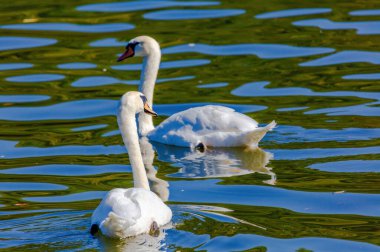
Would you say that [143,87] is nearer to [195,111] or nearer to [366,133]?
[195,111]

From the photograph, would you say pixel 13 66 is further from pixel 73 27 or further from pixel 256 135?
pixel 256 135

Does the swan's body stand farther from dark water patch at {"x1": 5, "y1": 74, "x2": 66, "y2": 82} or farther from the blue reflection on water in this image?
dark water patch at {"x1": 5, "y1": 74, "x2": 66, "y2": 82}

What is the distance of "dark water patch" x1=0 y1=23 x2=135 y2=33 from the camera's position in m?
19.4

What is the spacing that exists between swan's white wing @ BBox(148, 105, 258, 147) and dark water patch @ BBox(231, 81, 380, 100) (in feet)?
7.65

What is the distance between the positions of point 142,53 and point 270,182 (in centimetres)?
391

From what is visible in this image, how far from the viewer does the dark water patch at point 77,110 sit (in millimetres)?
14344

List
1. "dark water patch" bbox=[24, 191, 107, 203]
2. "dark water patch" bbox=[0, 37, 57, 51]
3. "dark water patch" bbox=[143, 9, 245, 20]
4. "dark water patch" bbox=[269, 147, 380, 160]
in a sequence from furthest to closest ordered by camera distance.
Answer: "dark water patch" bbox=[143, 9, 245, 20], "dark water patch" bbox=[0, 37, 57, 51], "dark water patch" bbox=[269, 147, 380, 160], "dark water patch" bbox=[24, 191, 107, 203]

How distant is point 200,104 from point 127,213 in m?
5.78

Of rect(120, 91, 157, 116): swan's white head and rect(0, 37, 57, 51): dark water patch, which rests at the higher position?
rect(120, 91, 157, 116): swan's white head

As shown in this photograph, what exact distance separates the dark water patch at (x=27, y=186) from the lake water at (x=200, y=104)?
20 millimetres

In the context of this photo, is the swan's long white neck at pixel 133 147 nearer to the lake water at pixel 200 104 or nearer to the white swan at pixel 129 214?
the lake water at pixel 200 104

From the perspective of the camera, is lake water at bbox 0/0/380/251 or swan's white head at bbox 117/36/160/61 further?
swan's white head at bbox 117/36/160/61

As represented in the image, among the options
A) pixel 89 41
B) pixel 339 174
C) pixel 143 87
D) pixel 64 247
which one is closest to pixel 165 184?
pixel 339 174

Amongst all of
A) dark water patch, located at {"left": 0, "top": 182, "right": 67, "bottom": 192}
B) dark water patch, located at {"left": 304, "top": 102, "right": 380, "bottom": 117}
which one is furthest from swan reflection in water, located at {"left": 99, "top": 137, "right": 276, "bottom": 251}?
dark water patch, located at {"left": 304, "top": 102, "right": 380, "bottom": 117}
